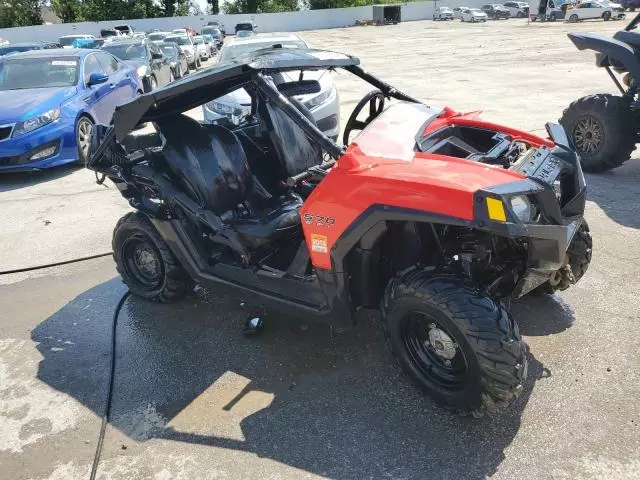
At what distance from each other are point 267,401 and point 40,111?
20.2 ft

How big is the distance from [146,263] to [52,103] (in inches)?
181

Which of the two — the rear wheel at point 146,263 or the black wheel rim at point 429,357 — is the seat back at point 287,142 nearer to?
the rear wheel at point 146,263

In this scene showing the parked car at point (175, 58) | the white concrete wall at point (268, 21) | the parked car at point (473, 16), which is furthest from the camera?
the white concrete wall at point (268, 21)

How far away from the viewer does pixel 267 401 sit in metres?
3.01

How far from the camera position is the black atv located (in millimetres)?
5965

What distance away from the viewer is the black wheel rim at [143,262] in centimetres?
405

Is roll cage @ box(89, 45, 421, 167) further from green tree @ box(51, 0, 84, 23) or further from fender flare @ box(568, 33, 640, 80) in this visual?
green tree @ box(51, 0, 84, 23)

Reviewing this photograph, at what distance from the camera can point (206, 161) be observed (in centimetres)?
367

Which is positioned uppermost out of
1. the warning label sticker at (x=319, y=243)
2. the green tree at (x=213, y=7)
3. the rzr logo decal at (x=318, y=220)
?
the green tree at (x=213, y=7)

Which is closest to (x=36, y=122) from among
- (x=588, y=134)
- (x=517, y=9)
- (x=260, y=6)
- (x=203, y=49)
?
(x=588, y=134)

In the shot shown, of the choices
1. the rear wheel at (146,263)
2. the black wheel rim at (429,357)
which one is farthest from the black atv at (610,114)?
the rear wheel at (146,263)

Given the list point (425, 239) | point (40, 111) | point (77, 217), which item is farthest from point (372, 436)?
point (40, 111)

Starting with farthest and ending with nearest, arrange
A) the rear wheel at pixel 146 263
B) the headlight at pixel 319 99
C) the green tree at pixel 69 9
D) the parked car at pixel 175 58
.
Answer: the green tree at pixel 69 9, the parked car at pixel 175 58, the headlight at pixel 319 99, the rear wheel at pixel 146 263

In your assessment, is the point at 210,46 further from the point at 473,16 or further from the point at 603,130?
the point at 603,130
